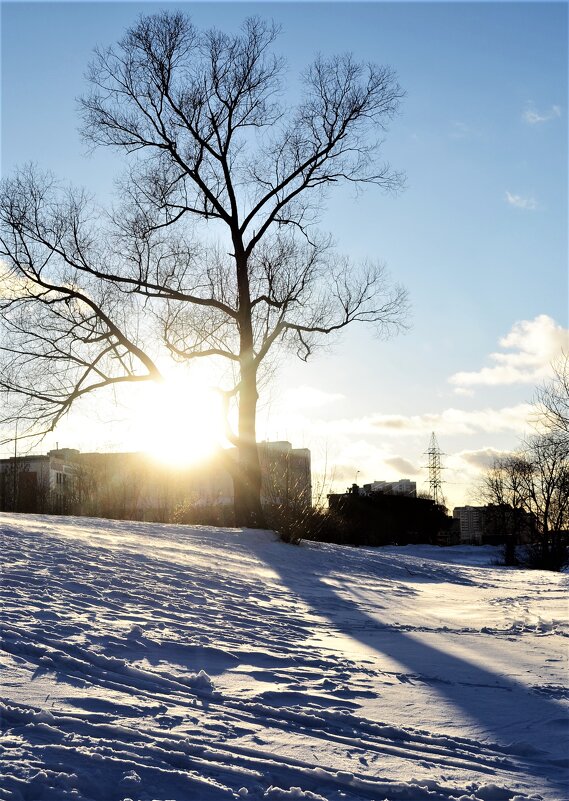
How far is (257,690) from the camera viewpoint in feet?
14.2

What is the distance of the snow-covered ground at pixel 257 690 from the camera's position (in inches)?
120

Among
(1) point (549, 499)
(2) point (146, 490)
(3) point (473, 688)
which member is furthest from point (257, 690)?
(2) point (146, 490)

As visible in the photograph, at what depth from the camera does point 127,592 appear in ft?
22.7

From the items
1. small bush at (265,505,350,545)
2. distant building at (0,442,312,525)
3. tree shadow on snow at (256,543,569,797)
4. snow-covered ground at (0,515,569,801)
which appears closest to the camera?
snow-covered ground at (0,515,569,801)

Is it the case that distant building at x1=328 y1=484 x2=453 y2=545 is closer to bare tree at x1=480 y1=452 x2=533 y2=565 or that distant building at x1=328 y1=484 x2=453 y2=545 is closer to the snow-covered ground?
bare tree at x1=480 y1=452 x2=533 y2=565

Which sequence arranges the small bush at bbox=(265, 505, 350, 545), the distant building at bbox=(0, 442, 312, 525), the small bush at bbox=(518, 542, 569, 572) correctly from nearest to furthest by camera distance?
1. the small bush at bbox=(265, 505, 350, 545)
2. the distant building at bbox=(0, 442, 312, 525)
3. the small bush at bbox=(518, 542, 569, 572)

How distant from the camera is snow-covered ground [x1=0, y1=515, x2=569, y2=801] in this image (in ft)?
10.0

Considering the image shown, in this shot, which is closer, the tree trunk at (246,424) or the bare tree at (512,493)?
the tree trunk at (246,424)

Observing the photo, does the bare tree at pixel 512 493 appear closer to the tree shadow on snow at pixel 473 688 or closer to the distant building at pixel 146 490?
the distant building at pixel 146 490

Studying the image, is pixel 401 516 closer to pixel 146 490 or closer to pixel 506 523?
pixel 506 523

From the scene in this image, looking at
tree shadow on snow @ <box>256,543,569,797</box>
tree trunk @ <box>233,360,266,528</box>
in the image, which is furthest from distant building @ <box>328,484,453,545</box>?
tree shadow on snow @ <box>256,543,569,797</box>

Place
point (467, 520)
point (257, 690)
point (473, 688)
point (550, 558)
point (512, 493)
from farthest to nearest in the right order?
point (467, 520)
point (512, 493)
point (550, 558)
point (473, 688)
point (257, 690)

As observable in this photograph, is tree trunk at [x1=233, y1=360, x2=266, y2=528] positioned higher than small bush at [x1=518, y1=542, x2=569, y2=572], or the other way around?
tree trunk at [x1=233, y1=360, x2=266, y2=528]

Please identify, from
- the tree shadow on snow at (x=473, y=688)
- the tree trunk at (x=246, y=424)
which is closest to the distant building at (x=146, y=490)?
the tree trunk at (x=246, y=424)
